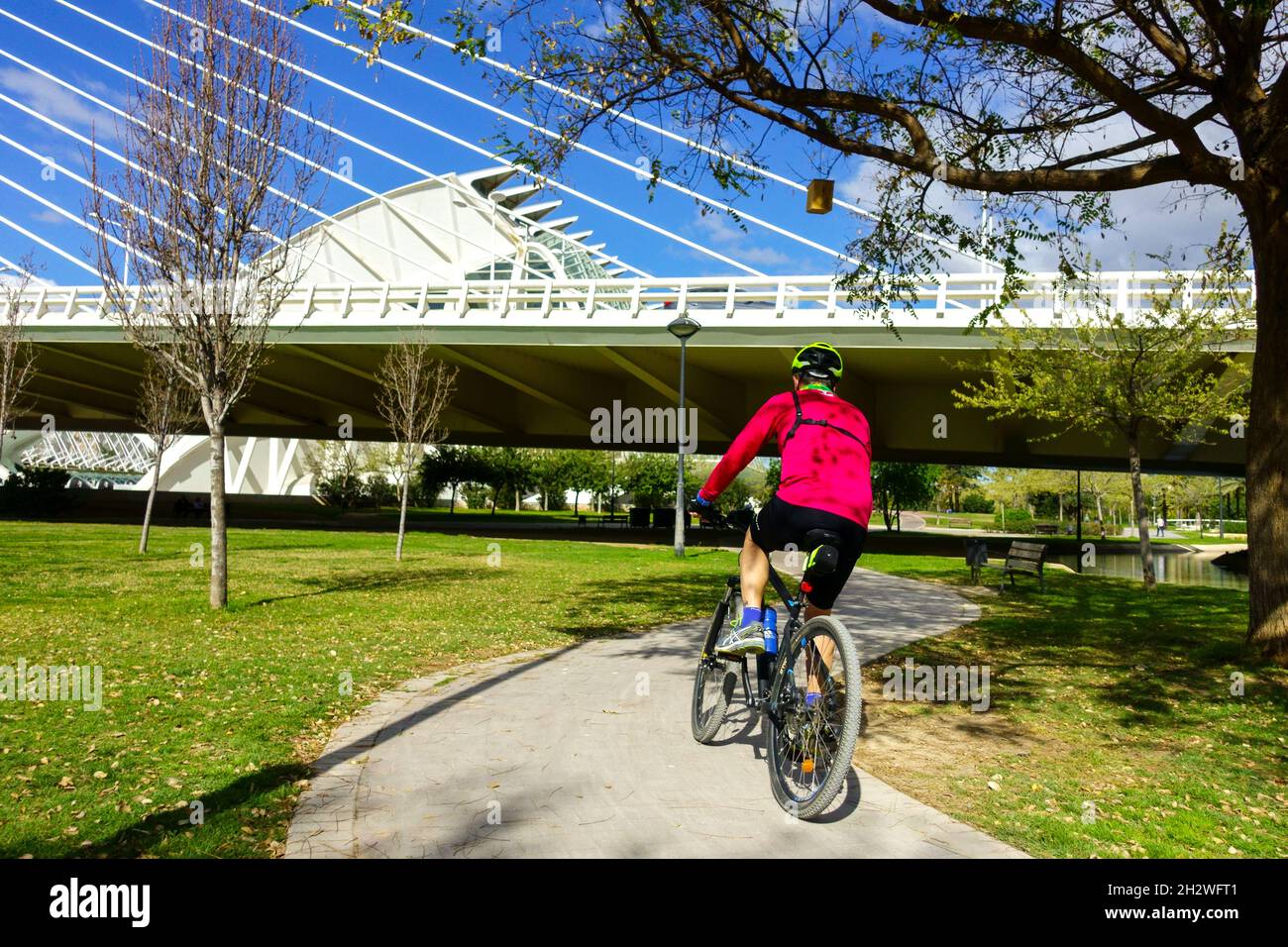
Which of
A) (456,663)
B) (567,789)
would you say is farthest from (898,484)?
(567,789)

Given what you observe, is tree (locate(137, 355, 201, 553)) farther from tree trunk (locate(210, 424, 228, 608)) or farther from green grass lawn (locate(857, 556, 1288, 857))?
green grass lawn (locate(857, 556, 1288, 857))

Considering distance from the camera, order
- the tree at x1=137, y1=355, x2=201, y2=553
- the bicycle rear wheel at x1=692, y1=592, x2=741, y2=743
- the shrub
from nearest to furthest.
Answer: the bicycle rear wheel at x1=692, y1=592, x2=741, y2=743 → the tree at x1=137, y1=355, x2=201, y2=553 → the shrub

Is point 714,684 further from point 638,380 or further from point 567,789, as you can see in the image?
point 638,380

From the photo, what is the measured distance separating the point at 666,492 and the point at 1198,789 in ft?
175

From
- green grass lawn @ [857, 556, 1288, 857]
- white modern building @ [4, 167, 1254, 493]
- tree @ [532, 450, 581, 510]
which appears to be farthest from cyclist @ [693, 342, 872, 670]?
tree @ [532, 450, 581, 510]

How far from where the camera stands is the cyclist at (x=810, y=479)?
394 cm

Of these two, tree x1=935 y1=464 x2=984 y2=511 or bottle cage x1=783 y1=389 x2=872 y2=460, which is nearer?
bottle cage x1=783 y1=389 x2=872 y2=460

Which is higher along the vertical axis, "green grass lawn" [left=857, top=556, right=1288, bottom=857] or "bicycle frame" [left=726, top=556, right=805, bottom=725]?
"bicycle frame" [left=726, top=556, right=805, bottom=725]

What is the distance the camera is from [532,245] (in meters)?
62.9

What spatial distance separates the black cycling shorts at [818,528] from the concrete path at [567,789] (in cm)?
102

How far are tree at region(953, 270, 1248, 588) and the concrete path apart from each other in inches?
560

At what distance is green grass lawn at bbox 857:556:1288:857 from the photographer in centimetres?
386

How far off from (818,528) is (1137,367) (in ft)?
52.2
